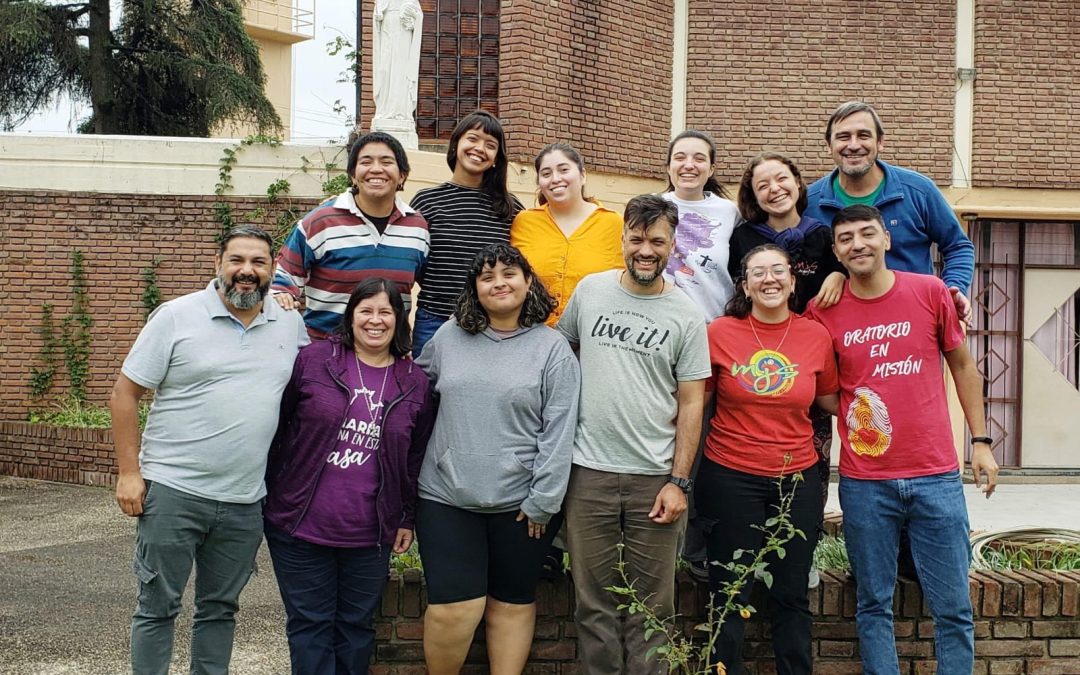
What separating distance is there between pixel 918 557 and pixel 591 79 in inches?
308

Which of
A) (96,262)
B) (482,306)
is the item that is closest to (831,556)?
(482,306)

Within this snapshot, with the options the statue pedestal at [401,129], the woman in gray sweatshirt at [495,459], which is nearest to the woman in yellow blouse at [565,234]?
the woman in gray sweatshirt at [495,459]

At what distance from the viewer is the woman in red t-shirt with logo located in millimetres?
3771

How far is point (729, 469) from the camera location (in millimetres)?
3799

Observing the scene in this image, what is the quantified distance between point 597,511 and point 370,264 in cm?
136

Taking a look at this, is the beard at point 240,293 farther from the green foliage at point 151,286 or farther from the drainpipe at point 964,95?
the drainpipe at point 964,95

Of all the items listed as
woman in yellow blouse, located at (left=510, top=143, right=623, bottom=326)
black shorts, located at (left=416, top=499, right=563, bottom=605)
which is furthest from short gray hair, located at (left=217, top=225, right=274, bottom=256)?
black shorts, located at (left=416, top=499, right=563, bottom=605)

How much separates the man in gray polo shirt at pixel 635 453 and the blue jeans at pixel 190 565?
1.24 metres

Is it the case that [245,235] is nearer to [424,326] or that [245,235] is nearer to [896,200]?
[424,326]

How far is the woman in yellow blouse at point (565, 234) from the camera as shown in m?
4.09

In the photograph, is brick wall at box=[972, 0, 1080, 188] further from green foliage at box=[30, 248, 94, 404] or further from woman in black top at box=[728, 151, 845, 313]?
green foliage at box=[30, 248, 94, 404]

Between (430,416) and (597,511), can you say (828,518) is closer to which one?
(597,511)

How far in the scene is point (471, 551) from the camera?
3.71 m

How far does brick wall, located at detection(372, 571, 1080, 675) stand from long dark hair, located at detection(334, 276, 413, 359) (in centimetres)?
110
